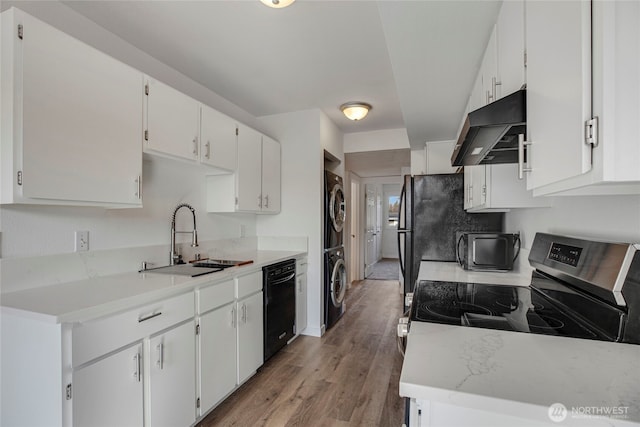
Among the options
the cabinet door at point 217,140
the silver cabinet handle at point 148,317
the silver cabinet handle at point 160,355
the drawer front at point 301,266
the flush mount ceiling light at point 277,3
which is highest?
the flush mount ceiling light at point 277,3

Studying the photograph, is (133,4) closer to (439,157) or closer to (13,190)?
(13,190)

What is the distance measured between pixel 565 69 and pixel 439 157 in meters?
2.87

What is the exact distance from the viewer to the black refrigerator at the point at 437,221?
2.65 metres

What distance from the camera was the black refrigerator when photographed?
265 centimetres

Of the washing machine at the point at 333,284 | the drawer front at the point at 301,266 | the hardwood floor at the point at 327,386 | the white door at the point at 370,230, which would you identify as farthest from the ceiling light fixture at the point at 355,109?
the white door at the point at 370,230

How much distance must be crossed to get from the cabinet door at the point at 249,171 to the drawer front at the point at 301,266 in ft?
2.27

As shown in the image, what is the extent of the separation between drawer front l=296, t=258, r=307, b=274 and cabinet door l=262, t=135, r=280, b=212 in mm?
632

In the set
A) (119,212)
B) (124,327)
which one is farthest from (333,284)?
(124,327)

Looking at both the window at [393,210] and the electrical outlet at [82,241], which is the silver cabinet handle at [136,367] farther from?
the window at [393,210]

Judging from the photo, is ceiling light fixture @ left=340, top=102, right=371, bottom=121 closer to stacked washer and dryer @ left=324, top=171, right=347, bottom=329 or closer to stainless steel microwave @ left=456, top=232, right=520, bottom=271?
stacked washer and dryer @ left=324, top=171, right=347, bottom=329

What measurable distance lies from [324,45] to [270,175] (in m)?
1.47

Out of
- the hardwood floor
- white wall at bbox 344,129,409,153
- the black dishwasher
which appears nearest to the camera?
the hardwood floor

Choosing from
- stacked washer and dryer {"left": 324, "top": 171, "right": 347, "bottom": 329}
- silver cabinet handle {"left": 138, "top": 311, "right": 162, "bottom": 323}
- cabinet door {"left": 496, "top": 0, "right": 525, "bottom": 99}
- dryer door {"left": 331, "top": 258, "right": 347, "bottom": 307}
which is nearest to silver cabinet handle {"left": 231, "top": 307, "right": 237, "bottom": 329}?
silver cabinet handle {"left": 138, "top": 311, "right": 162, "bottom": 323}

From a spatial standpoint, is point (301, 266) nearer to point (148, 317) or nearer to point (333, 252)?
point (333, 252)
